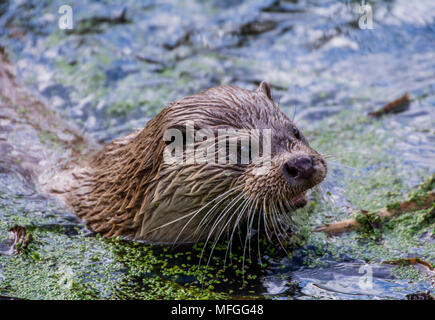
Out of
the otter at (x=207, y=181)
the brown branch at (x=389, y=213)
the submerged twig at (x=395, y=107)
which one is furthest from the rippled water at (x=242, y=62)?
the otter at (x=207, y=181)

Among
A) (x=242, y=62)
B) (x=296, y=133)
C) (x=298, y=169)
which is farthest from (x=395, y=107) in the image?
(x=298, y=169)

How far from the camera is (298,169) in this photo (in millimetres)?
3420

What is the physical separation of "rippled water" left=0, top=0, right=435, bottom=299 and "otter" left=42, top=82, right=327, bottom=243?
0.87m

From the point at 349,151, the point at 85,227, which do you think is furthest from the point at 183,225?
the point at 349,151

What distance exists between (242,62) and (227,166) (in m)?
3.77

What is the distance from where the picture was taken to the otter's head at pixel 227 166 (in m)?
3.53

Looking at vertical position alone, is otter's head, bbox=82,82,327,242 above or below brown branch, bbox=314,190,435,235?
above

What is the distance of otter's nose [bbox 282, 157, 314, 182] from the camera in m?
3.42

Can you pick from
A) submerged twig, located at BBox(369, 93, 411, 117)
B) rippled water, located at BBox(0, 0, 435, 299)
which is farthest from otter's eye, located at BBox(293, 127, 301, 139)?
submerged twig, located at BBox(369, 93, 411, 117)

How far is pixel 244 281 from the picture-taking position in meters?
3.66

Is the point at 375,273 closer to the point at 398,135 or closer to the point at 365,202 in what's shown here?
the point at 365,202

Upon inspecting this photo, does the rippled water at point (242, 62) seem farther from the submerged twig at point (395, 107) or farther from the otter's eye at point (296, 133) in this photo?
the otter's eye at point (296, 133)

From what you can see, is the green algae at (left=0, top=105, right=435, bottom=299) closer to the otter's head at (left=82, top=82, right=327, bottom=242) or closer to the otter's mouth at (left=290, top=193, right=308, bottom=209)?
the otter's head at (left=82, top=82, right=327, bottom=242)

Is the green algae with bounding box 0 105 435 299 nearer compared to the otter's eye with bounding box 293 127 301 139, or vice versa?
the green algae with bounding box 0 105 435 299
